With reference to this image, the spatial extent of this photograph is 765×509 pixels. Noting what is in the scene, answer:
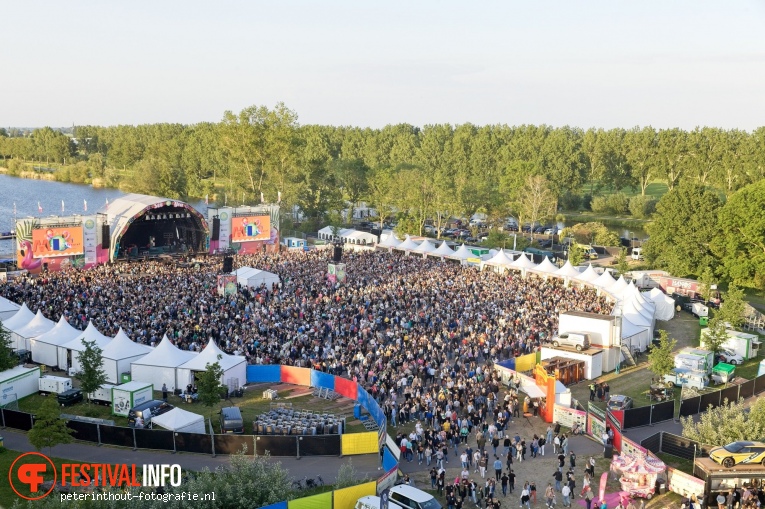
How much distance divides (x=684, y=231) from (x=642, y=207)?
1192 inches

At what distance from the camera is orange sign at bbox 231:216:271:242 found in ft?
141

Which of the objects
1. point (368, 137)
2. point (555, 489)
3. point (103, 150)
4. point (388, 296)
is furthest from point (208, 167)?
point (555, 489)

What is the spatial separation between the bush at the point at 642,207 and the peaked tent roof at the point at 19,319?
58390 millimetres

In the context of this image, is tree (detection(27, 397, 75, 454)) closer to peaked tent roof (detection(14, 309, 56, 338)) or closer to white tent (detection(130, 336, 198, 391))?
white tent (detection(130, 336, 198, 391))

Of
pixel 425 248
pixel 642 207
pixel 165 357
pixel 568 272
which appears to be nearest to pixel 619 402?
pixel 165 357

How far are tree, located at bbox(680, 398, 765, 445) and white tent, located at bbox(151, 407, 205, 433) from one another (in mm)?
11550

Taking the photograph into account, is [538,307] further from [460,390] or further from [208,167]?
[208,167]

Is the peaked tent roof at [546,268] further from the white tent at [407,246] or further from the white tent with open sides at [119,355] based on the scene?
the white tent with open sides at [119,355]

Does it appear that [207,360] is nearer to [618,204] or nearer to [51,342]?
[51,342]

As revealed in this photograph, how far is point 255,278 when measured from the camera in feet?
99.8

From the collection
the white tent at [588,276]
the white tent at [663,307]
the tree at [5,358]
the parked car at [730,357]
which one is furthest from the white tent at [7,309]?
the white tent at [663,307]

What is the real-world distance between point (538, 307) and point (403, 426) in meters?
11.6

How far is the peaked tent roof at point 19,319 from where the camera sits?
23281 mm

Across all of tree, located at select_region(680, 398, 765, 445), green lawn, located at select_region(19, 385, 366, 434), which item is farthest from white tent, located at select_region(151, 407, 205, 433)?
tree, located at select_region(680, 398, 765, 445)
